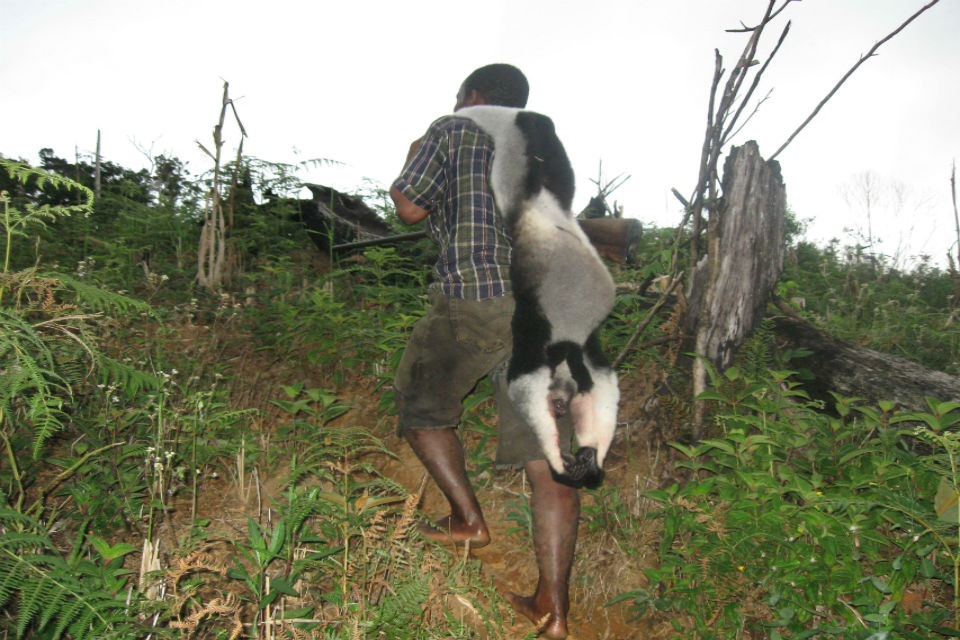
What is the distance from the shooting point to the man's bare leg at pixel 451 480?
2.81 m

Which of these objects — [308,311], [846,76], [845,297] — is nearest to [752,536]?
[846,76]

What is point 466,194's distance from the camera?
2570 millimetres

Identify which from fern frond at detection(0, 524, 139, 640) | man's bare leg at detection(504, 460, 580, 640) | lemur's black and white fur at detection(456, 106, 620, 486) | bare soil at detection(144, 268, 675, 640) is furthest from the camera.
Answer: bare soil at detection(144, 268, 675, 640)

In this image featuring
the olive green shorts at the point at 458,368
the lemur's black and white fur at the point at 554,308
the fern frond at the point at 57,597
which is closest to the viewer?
the fern frond at the point at 57,597

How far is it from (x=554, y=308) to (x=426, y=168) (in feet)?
2.79

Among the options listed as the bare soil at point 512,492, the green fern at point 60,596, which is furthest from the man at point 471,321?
the green fern at point 60,596

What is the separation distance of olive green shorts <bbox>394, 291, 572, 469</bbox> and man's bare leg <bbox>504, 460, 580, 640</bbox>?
0.51 ft

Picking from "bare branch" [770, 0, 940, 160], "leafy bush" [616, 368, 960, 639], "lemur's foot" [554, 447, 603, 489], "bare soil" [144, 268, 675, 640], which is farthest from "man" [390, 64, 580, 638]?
"bare branch" [770, 0, 940, 160]

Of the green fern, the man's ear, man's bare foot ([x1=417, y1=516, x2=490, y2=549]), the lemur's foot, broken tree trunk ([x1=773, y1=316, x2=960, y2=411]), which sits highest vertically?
the man's ear

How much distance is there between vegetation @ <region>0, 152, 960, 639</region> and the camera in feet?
6.32

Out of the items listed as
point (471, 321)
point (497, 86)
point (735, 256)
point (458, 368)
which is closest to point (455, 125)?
point (497, 86)

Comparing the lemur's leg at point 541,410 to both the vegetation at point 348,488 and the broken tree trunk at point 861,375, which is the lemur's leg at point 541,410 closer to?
the vegetation at point 348,488

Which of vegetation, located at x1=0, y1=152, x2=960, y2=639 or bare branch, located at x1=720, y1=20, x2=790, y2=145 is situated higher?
bare branch, located at x1=720, y1=20, x2=790, y2=145

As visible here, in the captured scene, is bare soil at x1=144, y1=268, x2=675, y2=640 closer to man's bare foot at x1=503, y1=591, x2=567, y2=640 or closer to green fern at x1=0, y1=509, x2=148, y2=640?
man's bare foot at x1=503, y1=591, x2=567, y2=640
